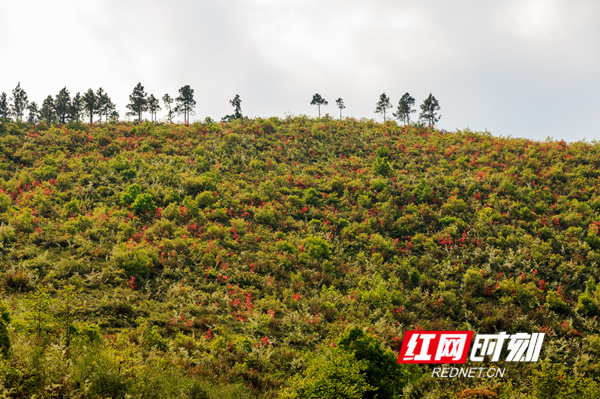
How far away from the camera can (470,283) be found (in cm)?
1925

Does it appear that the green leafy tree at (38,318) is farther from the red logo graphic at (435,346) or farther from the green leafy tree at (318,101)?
the green leafy tree at (318,101)

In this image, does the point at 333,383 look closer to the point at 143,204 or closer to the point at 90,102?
the point at 143,204

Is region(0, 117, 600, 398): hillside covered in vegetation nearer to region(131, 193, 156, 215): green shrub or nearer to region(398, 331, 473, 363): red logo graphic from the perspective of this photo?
region(131, 193, 156, 215): green shrub

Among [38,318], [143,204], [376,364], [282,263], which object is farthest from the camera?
[143,204]

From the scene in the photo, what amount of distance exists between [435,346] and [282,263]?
944 centimetres

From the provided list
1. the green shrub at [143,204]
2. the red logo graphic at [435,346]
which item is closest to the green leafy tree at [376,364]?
the red logo graphic at [435,346]

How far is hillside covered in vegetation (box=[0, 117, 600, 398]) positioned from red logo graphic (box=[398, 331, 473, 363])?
714mm

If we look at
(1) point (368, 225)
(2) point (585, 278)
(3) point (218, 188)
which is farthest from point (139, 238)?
(2) point (585, 278)

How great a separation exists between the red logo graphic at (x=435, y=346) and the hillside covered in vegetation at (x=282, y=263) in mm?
714

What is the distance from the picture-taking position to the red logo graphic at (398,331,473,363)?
514 inches

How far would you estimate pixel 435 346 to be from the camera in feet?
46.8

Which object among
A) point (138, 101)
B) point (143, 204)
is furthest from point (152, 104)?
point (143, 204)

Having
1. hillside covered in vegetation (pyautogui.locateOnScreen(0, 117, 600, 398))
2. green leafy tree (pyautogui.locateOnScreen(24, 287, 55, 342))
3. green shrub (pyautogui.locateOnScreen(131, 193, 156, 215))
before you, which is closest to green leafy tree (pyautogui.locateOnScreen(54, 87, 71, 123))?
hillside covered in vegetation (pyautogui.locateOnScreen(0, 117, 600, 398))

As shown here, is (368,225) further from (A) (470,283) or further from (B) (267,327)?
(B) (267,327)
